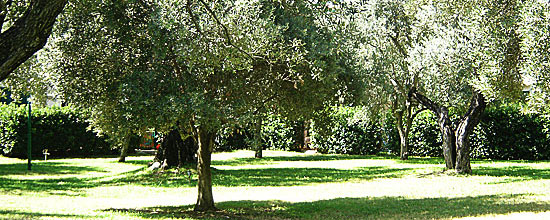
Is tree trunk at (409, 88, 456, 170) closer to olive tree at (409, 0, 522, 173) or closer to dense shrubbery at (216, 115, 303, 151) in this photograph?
olive tree at (409, 0, 522, 173)

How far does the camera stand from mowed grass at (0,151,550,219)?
10719 mm

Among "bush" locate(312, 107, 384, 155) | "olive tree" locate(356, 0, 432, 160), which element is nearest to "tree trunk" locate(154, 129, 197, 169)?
"olive tree" locate(356, 0, 432, 160)

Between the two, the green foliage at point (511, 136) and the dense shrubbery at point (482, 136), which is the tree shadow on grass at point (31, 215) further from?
the green foliage at point (511, 136)

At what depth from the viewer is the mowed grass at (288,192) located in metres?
10.7

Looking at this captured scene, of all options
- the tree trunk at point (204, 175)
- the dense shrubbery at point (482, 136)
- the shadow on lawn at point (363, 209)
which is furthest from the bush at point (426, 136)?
the tree trunk at point (204, 175)

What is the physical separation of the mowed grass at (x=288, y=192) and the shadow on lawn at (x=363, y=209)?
19 millimetres

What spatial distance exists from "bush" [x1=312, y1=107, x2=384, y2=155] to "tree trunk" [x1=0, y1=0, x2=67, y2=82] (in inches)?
859

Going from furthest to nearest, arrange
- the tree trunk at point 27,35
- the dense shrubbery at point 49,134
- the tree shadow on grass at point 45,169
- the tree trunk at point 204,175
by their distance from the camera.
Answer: the dense shrubbery at point 49,134
the tree shadow on grass at point 45,169
the tree trunk at point 204,175
the tree trunk at point 27,35

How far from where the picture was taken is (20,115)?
24266 mm

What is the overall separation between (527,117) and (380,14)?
733 centimetres

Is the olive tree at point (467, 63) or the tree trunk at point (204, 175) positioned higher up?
the olive tree at point (467, 63)

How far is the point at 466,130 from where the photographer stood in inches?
655

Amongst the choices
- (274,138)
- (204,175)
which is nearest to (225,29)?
(204,175)

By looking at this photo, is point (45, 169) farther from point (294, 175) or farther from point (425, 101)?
point (425, 101)
